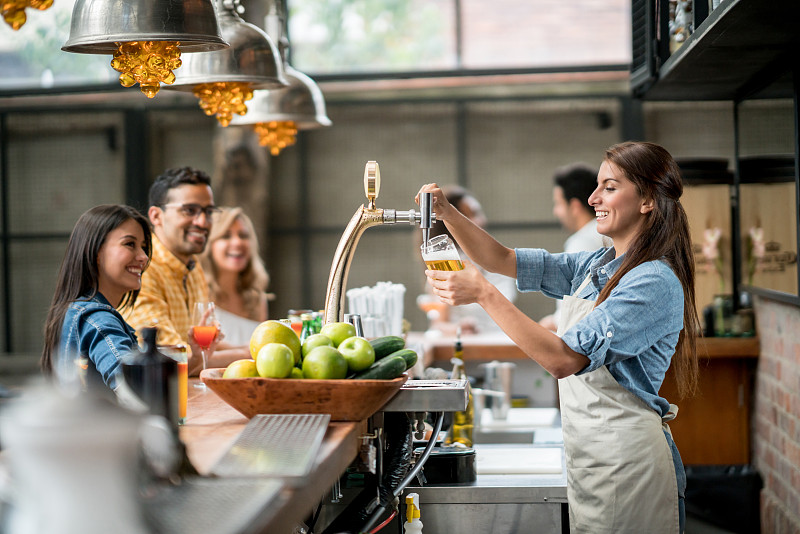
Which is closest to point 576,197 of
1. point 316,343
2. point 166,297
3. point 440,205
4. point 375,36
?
point 166,297

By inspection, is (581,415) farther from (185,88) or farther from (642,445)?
(185,88)

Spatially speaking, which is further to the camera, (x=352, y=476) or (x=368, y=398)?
(x=352, y=476)

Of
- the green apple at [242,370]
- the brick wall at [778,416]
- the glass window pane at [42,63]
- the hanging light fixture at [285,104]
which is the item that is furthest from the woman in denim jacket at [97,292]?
the glass window pane at [42,63]

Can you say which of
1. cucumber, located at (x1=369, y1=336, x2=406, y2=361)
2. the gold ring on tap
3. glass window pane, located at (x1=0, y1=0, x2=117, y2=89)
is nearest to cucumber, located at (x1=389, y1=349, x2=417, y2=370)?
cucumber, located at (x1=369, y1=336, x2=406, y2=361)

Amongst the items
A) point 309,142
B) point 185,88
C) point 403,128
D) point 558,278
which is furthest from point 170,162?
point 558,278

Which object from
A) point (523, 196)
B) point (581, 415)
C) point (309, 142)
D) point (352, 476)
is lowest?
point (352, 476)

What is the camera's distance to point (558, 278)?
9.25ft

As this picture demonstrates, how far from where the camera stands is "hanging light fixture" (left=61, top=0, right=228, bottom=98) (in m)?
2.12

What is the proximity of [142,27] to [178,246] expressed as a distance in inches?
63.1

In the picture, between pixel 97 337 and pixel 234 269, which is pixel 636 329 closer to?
pixel 97 337

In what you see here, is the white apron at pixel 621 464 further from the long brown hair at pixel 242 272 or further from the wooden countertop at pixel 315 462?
the long brown hair at pixel 242 272

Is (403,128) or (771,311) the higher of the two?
(403,128)

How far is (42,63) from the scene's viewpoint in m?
7.32

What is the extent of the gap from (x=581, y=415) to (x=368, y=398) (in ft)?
2.41
